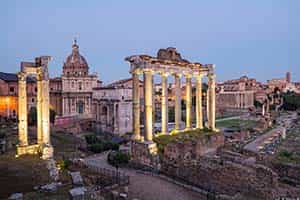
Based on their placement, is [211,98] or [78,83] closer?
[211,98]

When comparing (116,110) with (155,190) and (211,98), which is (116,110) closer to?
(211,98)

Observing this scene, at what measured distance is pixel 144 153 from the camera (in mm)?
22625

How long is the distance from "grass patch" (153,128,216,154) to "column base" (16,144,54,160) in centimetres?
858

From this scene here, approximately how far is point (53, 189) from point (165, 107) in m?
15.4

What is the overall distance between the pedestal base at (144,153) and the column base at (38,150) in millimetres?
6461

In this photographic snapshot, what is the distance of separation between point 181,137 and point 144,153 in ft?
16.9

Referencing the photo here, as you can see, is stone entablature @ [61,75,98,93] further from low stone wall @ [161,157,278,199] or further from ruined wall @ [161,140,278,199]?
low stone wall @ [161,157,278,199]

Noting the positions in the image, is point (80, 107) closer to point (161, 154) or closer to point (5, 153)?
point (5, 153)

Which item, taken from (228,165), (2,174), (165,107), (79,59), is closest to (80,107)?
(79,59)

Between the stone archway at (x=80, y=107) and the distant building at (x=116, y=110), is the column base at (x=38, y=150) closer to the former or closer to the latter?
the distant building at (x=116, y=110)

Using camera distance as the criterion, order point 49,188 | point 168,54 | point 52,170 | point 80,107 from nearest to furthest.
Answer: point 49,188
point 52,170
point 168,54
point 80,107

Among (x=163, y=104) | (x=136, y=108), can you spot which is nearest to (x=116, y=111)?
(x=163, y=104)

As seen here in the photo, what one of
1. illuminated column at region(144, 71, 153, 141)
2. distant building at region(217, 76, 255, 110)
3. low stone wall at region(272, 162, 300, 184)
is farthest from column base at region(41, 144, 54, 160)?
distant building at region(217, 76, 255, 110)

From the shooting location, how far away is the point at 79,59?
200 feet
